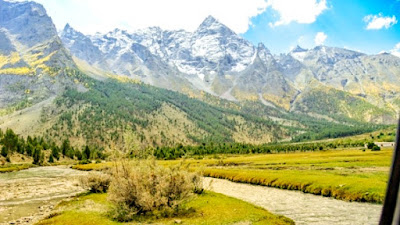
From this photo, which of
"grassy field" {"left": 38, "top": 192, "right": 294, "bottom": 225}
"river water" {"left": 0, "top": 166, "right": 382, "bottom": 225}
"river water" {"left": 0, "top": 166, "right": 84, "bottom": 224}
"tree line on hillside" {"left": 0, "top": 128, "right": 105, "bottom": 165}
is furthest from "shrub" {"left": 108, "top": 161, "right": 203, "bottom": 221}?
"tree line on hillside" {"left": 0, "top": 128, "right": 105, "bottom": 165}

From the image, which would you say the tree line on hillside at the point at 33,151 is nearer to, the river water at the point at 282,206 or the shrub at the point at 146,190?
the river water at the point at 282,206

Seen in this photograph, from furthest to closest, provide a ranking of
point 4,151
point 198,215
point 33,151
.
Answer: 1. point 33,151
2. point 4,151
3. point 198,215

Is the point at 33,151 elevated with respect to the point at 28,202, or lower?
elevated

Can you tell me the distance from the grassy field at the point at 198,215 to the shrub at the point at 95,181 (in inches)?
377

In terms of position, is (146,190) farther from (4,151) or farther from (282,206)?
(4,151)

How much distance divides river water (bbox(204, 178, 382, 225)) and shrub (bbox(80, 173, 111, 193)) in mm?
19057

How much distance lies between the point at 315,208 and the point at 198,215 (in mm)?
13122

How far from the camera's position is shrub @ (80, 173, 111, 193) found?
1935 inches

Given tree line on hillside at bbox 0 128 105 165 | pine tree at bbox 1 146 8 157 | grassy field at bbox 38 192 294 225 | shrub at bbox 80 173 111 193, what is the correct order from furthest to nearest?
tree line on hillside at bbox 0 128 105 165, pine tree at bbox 1 146 8 157, shrub at bbox 80 173 111 193, grassy field at bbox 38 192 294 225

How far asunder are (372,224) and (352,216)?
369 centimetres

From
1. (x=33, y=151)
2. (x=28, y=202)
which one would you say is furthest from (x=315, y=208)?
(x=33, y=151)

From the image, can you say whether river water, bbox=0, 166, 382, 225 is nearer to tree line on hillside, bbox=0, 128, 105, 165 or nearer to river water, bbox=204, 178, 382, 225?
river water, bbox=204, 178, 382, 225

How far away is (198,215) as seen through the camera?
31.3 metres

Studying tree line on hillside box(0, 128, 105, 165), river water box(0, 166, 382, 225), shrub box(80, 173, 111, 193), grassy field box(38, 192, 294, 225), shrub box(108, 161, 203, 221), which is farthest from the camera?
tree line on hillside box(0, 128, 105, 165)
